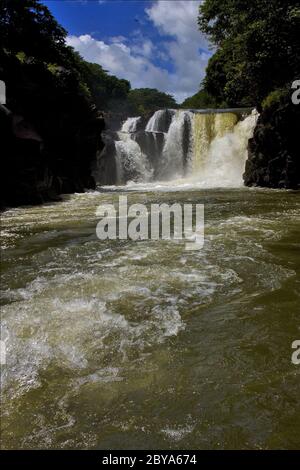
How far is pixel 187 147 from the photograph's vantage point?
26359 mm

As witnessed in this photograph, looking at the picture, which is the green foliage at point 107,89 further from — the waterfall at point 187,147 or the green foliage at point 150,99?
the waterfall at point 187,147

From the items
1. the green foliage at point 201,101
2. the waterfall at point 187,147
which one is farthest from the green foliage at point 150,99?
the waterfall at point 187,147

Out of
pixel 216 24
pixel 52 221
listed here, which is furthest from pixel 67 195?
pixel 216 24

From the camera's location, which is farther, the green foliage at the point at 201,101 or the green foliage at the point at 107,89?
the green foliage at the point at 107,89

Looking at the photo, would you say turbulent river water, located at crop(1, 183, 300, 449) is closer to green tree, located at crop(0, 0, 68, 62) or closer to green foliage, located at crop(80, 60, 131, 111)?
green tree, located at crop(0, 0, 68, 62)

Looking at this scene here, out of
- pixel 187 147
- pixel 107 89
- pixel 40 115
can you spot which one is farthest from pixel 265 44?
pixel 107 89

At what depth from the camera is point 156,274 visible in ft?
17.9

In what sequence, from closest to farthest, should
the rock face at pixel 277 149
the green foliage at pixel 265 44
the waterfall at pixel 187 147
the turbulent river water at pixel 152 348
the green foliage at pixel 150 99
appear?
the turbulent river water at pixel 152 348 → the rock face at pixel 277 149 → the green foliage at pixel 265 44 → the waterfall at pixel 187 147 → the green foliage at pixel 150 99

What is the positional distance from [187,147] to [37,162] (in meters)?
12.3

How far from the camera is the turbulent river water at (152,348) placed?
8.19 ft

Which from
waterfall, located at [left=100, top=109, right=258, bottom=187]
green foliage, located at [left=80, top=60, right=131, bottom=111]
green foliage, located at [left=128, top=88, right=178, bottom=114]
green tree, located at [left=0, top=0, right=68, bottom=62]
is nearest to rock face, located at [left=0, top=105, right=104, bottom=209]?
green tree, located at [left=0, top=0, right=68, bottom=62]

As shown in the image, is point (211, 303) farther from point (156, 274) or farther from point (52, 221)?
point (52, 221)

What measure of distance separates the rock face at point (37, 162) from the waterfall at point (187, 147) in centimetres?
624

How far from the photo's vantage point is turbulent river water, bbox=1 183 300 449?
8.19 ft
